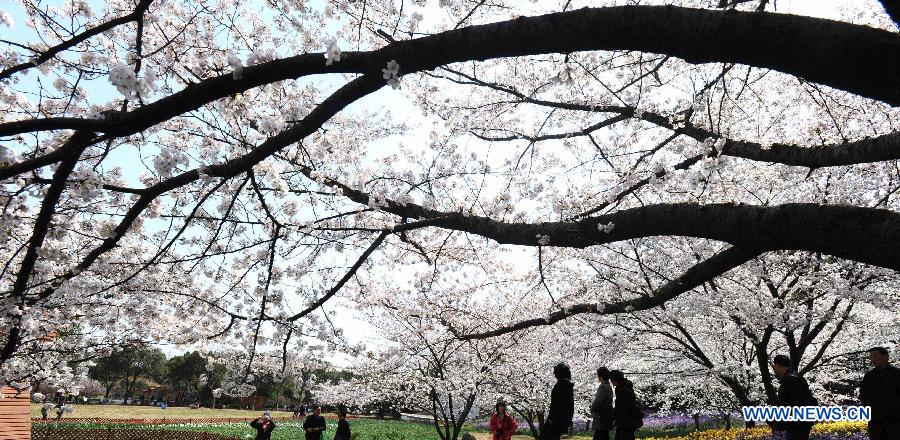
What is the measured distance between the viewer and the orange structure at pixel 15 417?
35.6 feet

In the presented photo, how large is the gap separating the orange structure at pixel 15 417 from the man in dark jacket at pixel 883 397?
13.9 meters

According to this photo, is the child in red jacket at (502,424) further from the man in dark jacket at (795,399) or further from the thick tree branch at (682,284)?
the man in dark jacket at (795,399)

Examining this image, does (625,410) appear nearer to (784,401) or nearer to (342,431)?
(784,401)

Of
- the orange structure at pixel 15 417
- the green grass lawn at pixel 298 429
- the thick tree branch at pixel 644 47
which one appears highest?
the thick tree branch at pixel 644 47

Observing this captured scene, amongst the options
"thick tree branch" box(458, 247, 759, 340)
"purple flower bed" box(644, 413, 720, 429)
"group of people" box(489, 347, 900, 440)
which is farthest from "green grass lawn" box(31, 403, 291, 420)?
"group of people" box(489, 347, 900, 440)

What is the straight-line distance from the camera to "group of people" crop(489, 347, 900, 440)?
498cm

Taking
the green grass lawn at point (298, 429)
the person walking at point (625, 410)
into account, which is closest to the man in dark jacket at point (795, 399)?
the person walking at point (625, 410)

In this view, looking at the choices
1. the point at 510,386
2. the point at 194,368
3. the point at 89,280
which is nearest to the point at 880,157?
the point at 89,280

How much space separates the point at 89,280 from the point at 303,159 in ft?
9.42

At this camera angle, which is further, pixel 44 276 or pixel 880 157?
pixel 44 276

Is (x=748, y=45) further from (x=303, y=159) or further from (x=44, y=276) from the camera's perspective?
(x=44, y=276)

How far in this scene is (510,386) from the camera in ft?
53.8

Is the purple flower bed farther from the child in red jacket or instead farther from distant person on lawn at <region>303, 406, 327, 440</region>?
distant person on lawn at <region>303, 406, 327, 440</region>

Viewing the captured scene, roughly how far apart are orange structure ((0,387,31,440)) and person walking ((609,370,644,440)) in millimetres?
11495
